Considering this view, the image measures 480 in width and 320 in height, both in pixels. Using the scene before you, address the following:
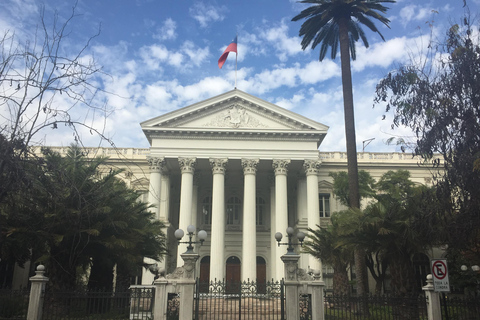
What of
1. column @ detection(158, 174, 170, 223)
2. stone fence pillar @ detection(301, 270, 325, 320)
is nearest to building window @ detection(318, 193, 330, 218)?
column @ detection(158, 174, 170, 223)

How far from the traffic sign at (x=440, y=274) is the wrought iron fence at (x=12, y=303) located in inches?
501

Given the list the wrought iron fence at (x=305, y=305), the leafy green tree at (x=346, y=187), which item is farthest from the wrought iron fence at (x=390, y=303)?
the leafy green tree at (x=346, y=187)

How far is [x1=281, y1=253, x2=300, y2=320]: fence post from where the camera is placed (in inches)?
561

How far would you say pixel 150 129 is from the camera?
107 ft

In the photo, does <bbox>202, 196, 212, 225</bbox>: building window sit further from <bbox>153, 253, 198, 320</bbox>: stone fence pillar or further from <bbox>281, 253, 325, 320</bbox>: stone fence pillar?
<bbox>281, 253, 325, 320</bbox>: stone fence pillar

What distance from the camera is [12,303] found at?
1513 centimetres

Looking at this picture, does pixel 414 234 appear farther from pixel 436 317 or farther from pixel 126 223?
pixel 126 223

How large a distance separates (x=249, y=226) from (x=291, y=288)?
641 inches

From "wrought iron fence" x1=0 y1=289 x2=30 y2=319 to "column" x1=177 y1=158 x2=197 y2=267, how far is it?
1520 centimetres

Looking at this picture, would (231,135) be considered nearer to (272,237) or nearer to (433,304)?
(272,237)

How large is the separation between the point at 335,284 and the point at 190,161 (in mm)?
13701

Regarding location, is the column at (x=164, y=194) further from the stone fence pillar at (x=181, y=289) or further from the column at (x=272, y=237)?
the stone fence pillar at (x=181, y=289)

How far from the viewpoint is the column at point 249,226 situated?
29766 millimetres

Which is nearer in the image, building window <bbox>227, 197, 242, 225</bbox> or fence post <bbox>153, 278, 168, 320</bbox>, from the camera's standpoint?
fence post <bbox>153, 278, 168, 320</bbox>
